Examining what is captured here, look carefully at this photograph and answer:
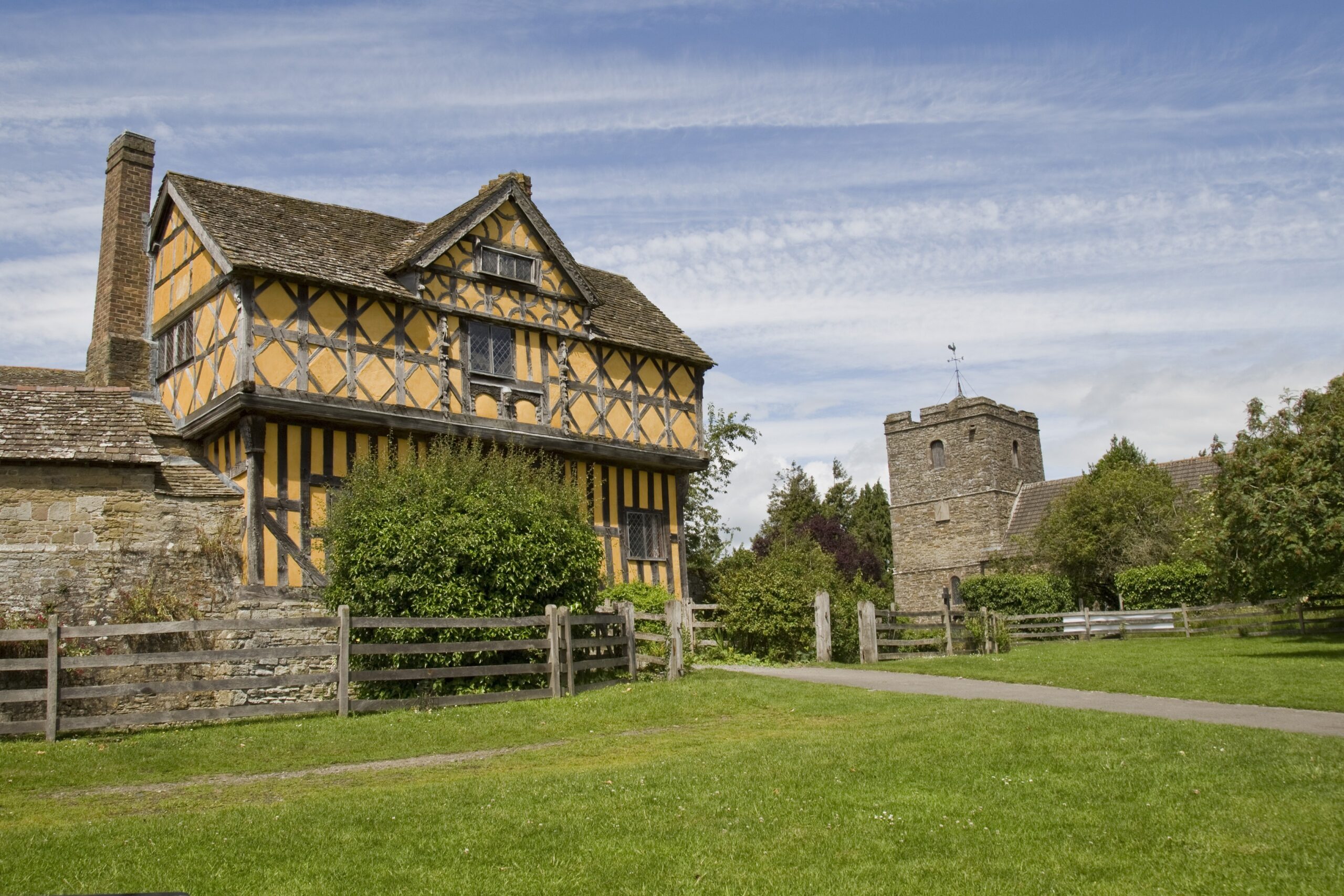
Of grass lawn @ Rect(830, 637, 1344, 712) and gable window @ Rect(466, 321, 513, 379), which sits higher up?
gable window @ Rect(466, 321, 513, 379)

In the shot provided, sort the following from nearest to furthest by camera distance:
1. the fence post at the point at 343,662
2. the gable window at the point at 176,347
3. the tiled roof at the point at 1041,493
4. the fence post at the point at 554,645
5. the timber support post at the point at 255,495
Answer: the fence post at the point at 343,662 < the fence post at the point at 554,645 < the timber support post at the point at 255,495 < the gable window at the point at 176,347 < the tiled roof at the point at 1041,493

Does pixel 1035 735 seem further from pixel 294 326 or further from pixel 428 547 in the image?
pixel 294 326

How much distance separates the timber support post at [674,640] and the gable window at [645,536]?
6.86 metres

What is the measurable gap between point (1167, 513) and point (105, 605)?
3508 cm

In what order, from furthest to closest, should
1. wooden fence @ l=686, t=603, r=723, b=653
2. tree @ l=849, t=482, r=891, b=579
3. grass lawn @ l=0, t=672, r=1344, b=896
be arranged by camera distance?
tree @ l=849, t=482, r=891, b=579 < wooden fence @ l=686, t=603, r=723, b=653 < grass lawn @ l=0, t=672, r=1344, b=896

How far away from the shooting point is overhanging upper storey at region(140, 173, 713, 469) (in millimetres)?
20234

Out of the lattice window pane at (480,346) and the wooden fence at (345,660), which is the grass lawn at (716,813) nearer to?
the wooden fence at (345,660)

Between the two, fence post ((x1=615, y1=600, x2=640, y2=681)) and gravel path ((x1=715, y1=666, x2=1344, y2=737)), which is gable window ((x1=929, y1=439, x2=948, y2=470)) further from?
fence post ((x1=615, y1=600, x2=640, y2=681))

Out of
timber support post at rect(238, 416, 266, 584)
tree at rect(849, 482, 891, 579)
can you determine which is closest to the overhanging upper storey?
timber support post at rect(238, 416, 266, 584)

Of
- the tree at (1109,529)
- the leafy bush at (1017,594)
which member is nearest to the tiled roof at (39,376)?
the leafy bush at (1017,594)

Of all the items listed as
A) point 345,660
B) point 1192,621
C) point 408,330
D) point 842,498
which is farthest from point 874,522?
point 345,660

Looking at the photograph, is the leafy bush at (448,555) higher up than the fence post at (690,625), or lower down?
higher up

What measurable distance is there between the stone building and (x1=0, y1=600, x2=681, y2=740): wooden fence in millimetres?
36708

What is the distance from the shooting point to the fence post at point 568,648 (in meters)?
15.8
